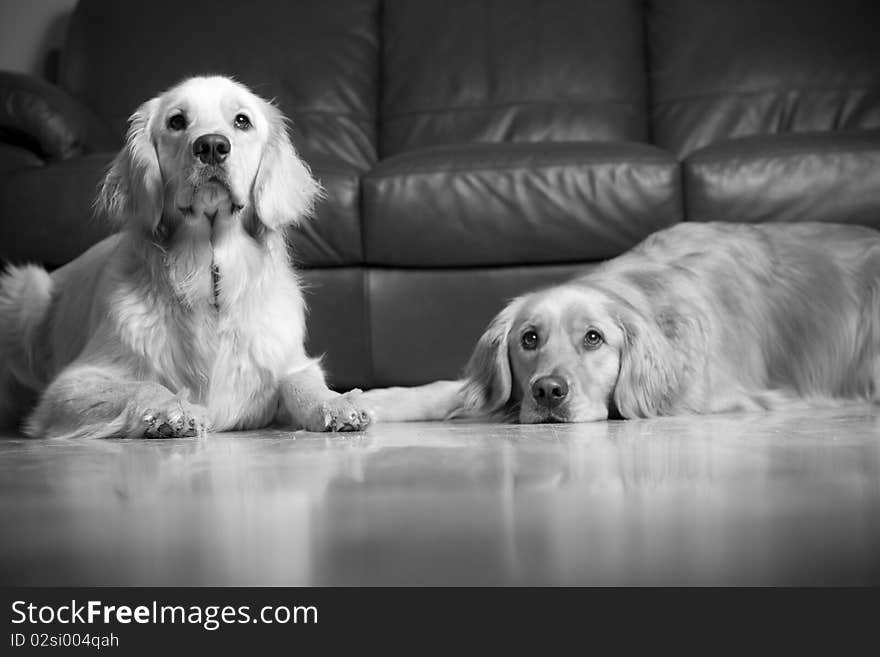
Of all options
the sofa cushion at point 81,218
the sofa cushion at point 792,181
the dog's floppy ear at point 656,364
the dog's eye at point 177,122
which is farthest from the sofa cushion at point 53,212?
the sofa cushion at point 792,181

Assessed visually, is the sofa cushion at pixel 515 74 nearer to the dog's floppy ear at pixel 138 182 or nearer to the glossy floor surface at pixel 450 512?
the dog's floppy ear at pixel 138 182

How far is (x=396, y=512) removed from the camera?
1.09 metres

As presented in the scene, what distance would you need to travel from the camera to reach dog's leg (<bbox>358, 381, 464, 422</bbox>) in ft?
8.27

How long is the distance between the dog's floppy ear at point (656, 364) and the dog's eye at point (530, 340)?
7.9 inches

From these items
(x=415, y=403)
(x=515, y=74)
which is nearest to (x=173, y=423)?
(x=415, y=403)

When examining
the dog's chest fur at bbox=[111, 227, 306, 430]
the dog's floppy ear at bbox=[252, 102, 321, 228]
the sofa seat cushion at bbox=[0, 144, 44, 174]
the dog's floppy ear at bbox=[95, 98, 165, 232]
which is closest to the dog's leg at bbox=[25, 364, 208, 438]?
the dog's chest fur at bbox=[111, 227, 306, 430]

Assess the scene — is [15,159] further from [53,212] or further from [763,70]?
[763,70]

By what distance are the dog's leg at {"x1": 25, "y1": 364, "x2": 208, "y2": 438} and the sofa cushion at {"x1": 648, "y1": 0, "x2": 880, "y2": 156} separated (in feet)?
8.71

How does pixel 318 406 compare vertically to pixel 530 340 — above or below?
below

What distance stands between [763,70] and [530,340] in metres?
2.26

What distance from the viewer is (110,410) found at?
1978 millimetres

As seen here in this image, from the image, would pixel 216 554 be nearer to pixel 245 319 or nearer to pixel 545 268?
pixel 245 319

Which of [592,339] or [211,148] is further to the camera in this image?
[592,339]
